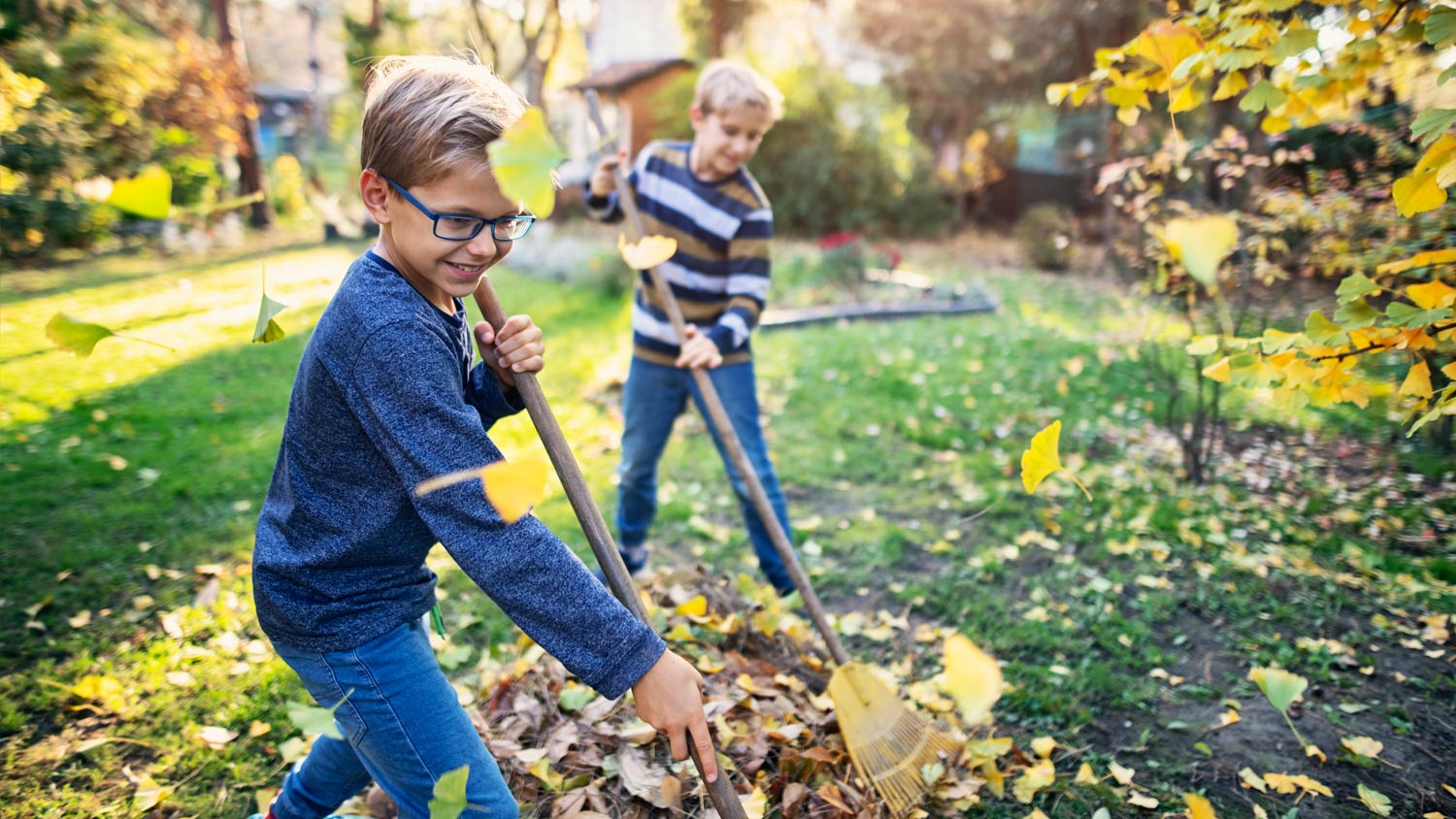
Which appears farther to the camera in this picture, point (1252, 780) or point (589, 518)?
point (1252, 780)

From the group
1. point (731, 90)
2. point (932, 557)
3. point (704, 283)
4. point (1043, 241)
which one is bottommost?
point (932, 557)

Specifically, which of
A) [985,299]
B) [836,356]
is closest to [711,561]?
[836,356]

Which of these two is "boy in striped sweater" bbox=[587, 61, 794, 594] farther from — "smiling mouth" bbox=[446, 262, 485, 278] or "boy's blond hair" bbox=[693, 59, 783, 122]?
"smiling mouth" bbox=[446, 262, 485, 278]

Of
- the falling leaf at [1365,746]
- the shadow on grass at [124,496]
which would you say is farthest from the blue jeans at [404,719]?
the falling leaf at [1365,746]

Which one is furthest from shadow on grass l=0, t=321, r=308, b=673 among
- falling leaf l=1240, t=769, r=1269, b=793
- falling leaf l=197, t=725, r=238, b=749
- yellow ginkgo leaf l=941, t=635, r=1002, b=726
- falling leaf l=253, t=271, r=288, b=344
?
falling leaf l=1240, t=769, r=1269, b=793

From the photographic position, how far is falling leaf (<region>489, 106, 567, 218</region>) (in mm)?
1082

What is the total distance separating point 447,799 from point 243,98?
15038 millimetres

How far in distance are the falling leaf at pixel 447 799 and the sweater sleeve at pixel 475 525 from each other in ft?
1.03

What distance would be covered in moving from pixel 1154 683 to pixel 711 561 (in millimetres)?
1830

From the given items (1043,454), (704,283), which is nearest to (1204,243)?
(1043,454)

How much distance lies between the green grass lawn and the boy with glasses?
0.63 m

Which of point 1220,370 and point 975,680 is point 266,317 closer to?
point 975,680

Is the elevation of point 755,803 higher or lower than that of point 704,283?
lower

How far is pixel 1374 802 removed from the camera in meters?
2.13
